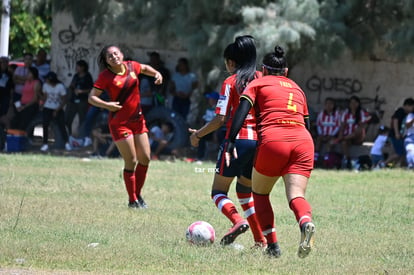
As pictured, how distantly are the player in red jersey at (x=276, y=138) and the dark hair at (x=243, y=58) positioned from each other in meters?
0.46

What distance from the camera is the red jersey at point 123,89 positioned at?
36.3ft

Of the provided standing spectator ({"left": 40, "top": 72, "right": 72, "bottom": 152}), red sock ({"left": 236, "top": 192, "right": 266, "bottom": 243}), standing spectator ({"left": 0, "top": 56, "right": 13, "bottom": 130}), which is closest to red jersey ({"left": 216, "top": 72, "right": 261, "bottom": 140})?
red sock ({"left": 236, "top": 192, "right": 266, "bottom": 243})

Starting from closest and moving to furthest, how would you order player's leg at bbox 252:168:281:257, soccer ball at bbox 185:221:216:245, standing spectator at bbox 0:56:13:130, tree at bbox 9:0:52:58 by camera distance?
1. player's leg at bbox 252:168:281:257
2. soccer ball at bbox 185:221:216:245
3. standing spectator at bbox 0:56:13:130
4. tree at bbox 9:0:52:58

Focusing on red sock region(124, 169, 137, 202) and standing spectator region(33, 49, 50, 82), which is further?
standing spectator region(33, 49, 50, 82)

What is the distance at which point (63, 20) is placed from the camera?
24047 mm

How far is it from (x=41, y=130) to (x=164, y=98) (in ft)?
10.8

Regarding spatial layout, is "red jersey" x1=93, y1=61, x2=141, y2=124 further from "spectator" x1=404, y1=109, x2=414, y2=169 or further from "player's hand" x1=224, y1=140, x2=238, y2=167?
"spectator" x1=404, y1=109, x2=414, y2=169

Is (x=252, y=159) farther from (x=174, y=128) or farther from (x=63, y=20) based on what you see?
(x=63, y=20)

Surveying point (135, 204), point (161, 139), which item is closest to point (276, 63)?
point (135, 204)

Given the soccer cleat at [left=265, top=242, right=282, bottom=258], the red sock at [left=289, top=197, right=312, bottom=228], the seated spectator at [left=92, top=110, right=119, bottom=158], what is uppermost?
the red sock at [left=289, top=197, right=312, bottom=228]

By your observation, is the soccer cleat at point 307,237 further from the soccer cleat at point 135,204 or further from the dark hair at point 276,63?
the soccer cleat at point 135,204

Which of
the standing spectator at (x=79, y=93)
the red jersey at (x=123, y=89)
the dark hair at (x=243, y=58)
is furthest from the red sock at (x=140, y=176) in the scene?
the standing spectator at (x=79, y=93)

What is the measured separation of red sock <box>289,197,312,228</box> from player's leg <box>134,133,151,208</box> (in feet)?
13.2

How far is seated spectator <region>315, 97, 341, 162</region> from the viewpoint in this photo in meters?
20.0
